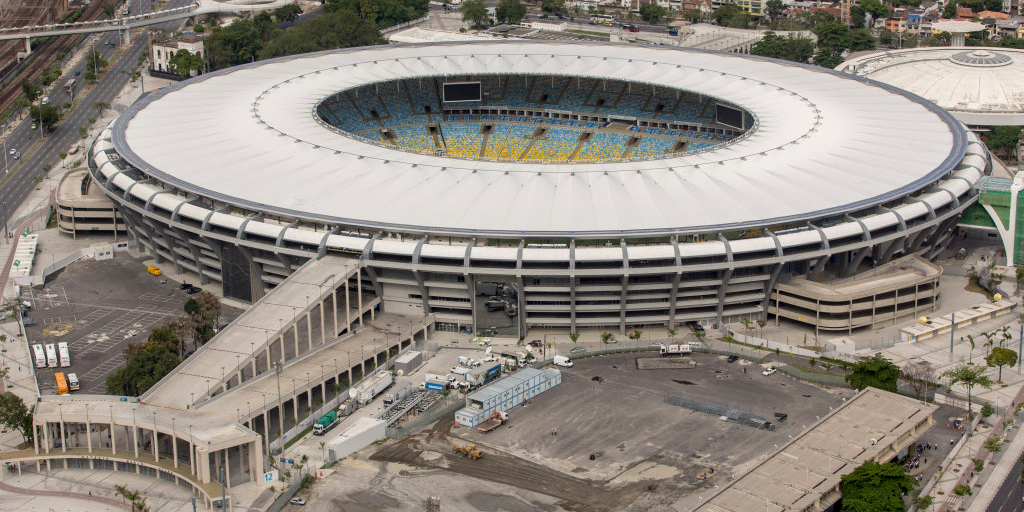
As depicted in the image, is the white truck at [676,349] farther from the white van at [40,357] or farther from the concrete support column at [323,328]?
the white van at [40,357]

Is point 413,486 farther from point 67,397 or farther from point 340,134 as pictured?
point 340,134

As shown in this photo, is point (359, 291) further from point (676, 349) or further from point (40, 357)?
point (676, 349)

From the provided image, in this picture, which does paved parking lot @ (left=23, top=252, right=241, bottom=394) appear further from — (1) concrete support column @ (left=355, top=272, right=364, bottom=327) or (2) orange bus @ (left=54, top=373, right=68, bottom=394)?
(1) concrete support column @ (left=355, top=272, right=364, bottom=327)

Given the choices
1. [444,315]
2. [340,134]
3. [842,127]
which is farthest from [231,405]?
[842,127]

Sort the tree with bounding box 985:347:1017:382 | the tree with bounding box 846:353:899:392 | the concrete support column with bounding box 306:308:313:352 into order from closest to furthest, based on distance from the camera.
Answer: the tree with bounding box 846:353:899:392 → the tree with bounding box 985:347:1017:382 → the concrete support column with bounding box 306:308:313:352

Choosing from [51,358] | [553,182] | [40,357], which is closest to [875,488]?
[553,182]

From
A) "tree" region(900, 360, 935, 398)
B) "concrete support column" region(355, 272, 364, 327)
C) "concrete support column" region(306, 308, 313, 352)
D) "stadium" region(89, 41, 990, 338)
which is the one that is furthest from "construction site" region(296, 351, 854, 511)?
"concrete support column" region(355, 272, 364, 327)
